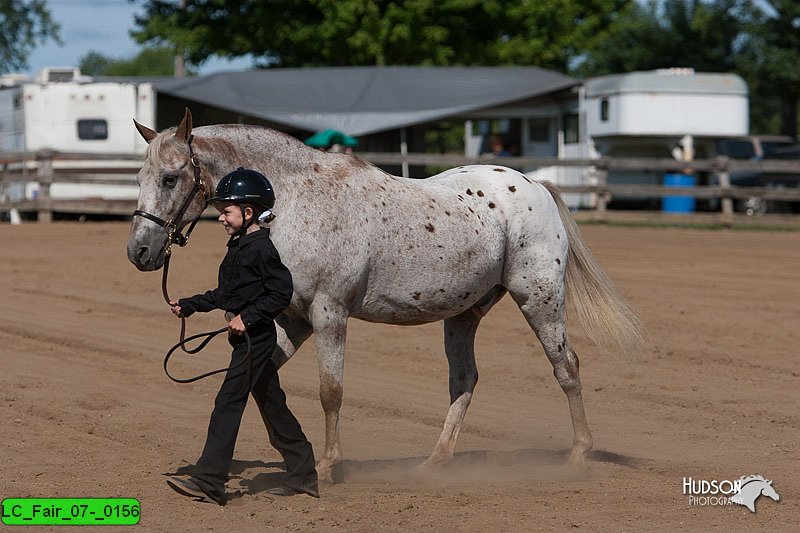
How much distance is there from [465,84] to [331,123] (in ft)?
12.2

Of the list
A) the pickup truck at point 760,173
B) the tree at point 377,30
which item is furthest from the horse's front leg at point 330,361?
the tree at point 377,30

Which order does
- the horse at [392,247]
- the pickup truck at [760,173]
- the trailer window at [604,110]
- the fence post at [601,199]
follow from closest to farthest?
the horse at [392,247]
the fence post at [601,199]
the pickup truck at [760,173]
the trailer window at [604,110]

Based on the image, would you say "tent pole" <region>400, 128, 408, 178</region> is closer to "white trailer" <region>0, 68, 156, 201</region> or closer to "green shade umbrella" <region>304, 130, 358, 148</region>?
"green shade umbrella" <region>304, 130, 358, 148</region>

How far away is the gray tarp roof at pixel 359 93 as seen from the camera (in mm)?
27500

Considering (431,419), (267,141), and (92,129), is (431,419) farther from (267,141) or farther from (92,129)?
(92,129)

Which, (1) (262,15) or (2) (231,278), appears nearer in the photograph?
(2) (231,278)

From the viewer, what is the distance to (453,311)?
22.5ft

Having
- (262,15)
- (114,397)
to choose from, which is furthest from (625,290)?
(262,15)

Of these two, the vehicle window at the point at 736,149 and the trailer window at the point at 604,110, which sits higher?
the trailer window at the point at 604,110

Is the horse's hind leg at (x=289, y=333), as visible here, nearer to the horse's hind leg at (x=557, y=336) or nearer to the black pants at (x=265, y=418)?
the black pants at (x=265, y=418)

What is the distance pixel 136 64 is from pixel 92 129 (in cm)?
11565

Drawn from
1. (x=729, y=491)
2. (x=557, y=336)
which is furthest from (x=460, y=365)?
(x=729, y=491)

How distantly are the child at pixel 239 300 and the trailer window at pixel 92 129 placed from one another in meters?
21.1

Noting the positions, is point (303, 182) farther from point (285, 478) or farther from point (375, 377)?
point (375, 377)
